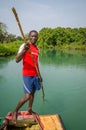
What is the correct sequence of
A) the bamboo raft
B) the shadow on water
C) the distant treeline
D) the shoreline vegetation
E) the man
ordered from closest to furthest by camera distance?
the man < the bamboo raft < the shadow on water < the shoreline vegetation < the distant treeline

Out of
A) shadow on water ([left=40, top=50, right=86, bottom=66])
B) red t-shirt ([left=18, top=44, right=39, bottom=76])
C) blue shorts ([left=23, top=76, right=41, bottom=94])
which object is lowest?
shadow on water ([left=40, top=50, right=86, bottom=66])

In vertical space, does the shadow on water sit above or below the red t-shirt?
below

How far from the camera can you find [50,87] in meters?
7.39

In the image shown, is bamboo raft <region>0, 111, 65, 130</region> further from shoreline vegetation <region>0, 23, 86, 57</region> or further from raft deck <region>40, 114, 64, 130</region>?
shoreline vegetation <region>0, 23, 86, 57</region>

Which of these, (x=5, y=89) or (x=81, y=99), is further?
(x=5, y=89)

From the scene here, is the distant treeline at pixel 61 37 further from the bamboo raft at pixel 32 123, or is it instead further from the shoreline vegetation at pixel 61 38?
the bamboo raft at pixel 32 123

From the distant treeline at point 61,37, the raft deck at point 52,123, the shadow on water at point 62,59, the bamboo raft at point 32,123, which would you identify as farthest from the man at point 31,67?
the distant treeline at point 61,37

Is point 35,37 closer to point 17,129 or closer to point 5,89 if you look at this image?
point 17,129

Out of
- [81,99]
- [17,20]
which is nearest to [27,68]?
[17,20]

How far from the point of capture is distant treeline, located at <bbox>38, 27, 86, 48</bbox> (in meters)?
46.0

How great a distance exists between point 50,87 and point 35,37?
4.57m

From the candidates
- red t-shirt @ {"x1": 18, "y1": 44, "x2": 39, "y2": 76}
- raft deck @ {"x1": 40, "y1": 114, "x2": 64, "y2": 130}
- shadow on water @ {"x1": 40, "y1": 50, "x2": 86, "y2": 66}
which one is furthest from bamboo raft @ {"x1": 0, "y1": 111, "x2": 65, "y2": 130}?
shadow on water @ {"x1": 40, "y1": 50, "x2": 86, "y2": 66}

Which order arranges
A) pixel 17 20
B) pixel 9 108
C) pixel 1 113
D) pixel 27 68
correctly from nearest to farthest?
pixel 17 20 < pixel 27 68 < pixel 1 113 < pixel 9 108

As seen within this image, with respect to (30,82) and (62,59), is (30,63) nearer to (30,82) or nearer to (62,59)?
(30,82)
